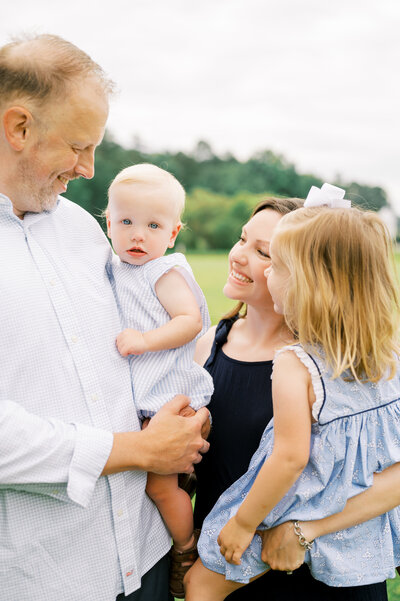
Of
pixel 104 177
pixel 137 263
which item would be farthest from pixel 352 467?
pixel 104 177

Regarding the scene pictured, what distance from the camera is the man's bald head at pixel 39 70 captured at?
190 cm

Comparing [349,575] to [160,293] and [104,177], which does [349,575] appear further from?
[104,177]

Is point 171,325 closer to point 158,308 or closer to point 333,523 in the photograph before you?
point 158,308

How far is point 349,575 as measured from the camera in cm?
188

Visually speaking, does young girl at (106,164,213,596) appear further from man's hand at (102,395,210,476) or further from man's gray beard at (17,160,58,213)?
man's gray beard at (17,160,58,213)

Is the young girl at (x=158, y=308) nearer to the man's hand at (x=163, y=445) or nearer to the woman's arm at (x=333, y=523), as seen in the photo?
the man's hand at (x=163, y=445)

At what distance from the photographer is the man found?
1.73m

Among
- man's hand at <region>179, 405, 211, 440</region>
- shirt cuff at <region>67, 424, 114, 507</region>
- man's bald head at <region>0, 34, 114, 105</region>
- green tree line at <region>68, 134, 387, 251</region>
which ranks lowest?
green tree line at <region>68, 134, 387, 251</region>

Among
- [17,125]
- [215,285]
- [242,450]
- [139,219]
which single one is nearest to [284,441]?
[242,450]

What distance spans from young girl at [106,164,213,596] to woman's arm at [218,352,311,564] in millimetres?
400

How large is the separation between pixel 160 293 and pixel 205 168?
6052 cm

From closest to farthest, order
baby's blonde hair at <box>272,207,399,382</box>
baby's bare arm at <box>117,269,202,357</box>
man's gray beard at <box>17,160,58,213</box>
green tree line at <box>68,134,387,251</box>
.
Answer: baby's blonde hair at <box>272,207,399,382</box>
man's gray beard at <box>17,160,58,213</box>
baby's bare arm at <box>117,269,202,357</box>
green tree line at <box>68,134,387,251</box>

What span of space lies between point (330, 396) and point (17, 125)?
137 centimetres

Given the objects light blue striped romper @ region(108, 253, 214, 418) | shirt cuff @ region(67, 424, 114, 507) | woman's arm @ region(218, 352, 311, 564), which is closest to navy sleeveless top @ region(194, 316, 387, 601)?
light blue striped romper @ region(108, 253, 214, 418)
